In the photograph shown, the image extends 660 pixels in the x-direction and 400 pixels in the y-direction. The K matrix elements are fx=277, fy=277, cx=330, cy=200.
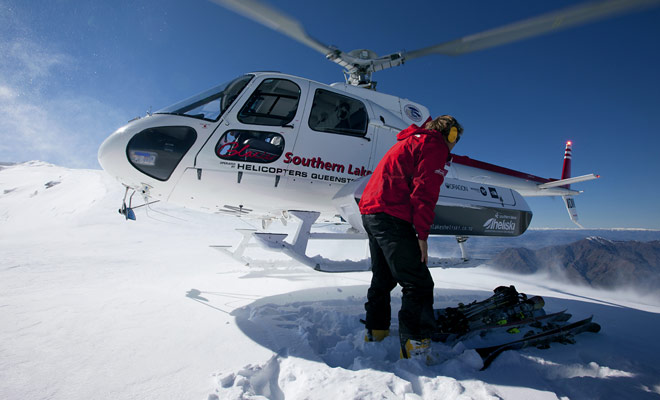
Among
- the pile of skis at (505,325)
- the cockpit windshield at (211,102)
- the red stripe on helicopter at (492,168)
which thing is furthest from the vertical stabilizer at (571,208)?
the cockpit windshield at (211,102)

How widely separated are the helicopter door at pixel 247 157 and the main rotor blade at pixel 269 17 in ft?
2.82

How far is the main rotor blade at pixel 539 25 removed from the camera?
9.73 feet

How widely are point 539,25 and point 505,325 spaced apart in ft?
12.1

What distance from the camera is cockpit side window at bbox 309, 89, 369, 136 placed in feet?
11.8

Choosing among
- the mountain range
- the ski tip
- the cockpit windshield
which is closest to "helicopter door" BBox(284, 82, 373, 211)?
the cockpit windshield

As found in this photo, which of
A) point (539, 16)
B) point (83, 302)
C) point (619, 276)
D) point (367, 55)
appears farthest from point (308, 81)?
point (619, 276)

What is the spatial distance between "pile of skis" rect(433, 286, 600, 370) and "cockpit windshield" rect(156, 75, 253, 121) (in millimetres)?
3208

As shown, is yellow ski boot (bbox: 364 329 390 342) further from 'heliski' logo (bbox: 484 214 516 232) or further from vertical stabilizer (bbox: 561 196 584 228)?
vertical stabilizer (bbox: 561 196 584 228)

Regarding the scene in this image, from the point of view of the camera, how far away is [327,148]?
11.2 ft

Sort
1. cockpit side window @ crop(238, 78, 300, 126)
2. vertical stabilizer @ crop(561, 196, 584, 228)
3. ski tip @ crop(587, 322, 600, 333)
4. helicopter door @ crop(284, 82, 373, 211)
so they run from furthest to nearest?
vertical stabilizer @ crop(561, 196, 584, 228) → helicopter door @ crop(284, 82, 373, 211) → cockpit side window @ crop(238, 78, 300, 126) → ski tip @ crop(587, 322, 600, 333)

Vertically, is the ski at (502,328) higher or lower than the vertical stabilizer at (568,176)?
lower

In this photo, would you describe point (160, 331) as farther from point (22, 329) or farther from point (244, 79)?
point (244, 79)

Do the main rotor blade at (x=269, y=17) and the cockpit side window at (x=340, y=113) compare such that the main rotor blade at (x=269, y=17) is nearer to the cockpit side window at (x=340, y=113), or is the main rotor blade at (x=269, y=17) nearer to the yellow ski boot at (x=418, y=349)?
the cockpit side window at (x=340, y=113)

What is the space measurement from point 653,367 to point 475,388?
1.55 meters
